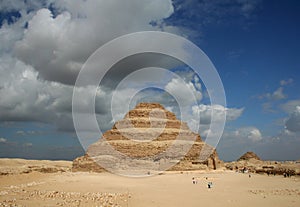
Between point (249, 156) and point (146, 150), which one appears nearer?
point (146, 150)

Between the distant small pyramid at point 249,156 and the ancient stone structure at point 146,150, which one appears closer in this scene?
the ancient stone structure at point 146,150

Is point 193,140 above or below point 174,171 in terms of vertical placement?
above

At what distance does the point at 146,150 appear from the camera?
46.6 m

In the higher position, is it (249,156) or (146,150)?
(249,156)

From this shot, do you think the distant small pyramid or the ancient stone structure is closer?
the ancient stone structure

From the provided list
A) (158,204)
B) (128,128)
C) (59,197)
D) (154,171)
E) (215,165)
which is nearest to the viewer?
(158,204)

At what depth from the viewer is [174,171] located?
43.4 m

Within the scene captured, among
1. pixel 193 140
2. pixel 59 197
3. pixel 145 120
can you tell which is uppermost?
pixel 145 120

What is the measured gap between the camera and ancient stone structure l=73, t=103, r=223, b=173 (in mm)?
44062

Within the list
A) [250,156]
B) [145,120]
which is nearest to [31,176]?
[145,120]

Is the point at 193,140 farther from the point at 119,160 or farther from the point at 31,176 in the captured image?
the point at 31,176

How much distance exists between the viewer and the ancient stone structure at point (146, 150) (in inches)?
1735

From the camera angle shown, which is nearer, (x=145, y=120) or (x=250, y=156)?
(x=145, y=120)

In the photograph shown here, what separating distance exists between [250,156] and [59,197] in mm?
72583
